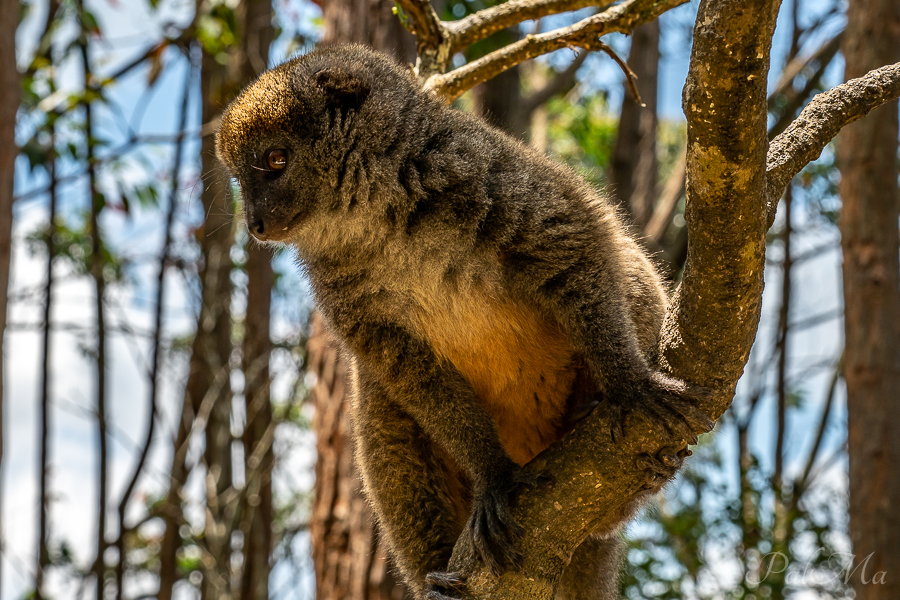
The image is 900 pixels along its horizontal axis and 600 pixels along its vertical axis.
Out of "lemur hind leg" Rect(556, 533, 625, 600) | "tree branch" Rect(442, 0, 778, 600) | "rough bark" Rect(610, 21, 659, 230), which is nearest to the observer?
"tree branch" Rect(442, 0, 778, 600)

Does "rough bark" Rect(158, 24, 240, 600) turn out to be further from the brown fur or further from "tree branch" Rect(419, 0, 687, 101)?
the brown fur

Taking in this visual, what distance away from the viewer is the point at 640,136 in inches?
316

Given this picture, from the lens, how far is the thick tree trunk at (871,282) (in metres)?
6.04

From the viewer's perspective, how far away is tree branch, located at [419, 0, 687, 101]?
397 centimetres

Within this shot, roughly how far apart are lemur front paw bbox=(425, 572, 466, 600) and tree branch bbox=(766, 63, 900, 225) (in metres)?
1.57

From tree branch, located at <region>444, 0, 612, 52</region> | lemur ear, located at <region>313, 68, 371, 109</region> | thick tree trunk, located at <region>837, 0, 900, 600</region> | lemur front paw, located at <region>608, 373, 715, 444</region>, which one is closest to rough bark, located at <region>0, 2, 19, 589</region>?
lemur ear, located at <region>313, 68, 371, 109</region>

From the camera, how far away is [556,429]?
3584mm

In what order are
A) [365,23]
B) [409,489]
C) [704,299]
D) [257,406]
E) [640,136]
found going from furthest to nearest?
1. [640,136]
2. [257,406]
3. [365,23]
4. [409,489]
5. [704,299]

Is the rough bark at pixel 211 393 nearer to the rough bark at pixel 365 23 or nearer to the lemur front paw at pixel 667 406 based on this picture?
the rough bark at pixel 365 23

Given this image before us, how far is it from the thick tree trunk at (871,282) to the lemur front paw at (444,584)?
414cm

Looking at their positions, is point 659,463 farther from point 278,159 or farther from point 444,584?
point 278,159

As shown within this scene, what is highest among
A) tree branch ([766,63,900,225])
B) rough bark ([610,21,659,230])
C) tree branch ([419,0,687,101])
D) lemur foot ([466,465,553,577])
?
rough bark ([610,21,659,230])

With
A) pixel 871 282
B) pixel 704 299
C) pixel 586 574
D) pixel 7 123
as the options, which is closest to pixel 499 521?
pixel 586 574

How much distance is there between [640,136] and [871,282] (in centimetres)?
261
